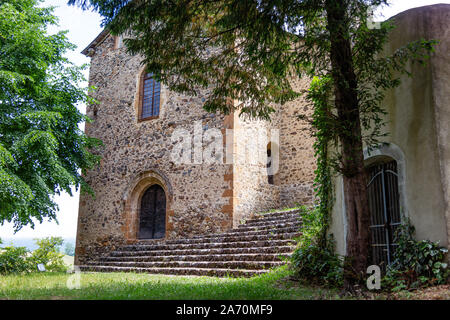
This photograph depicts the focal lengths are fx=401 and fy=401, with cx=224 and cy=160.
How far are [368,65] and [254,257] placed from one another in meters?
4.82

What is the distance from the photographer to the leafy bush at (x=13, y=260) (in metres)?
10.9

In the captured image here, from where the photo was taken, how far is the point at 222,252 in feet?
32.7

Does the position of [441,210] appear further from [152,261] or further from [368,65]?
[152,261]

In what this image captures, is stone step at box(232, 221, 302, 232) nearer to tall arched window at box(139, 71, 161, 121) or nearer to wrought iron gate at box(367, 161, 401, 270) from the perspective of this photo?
wrought iron gate at box(367, 161, 401, 270)

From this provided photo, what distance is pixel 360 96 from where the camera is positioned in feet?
18.5

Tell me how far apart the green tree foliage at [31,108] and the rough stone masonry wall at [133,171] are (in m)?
2.43

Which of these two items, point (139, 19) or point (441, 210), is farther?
point (139, 19)

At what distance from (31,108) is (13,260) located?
4.37 meters

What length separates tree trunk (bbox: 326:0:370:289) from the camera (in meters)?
5.38

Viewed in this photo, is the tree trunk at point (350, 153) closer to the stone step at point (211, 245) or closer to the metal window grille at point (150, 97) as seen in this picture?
the stone step at point (211, 245)

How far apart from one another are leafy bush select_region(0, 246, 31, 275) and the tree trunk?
363 inches

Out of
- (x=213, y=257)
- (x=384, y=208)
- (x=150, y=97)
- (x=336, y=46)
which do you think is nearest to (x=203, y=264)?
(x=213, y=257)

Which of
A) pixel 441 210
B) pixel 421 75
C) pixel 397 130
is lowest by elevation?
pixel 441 210
